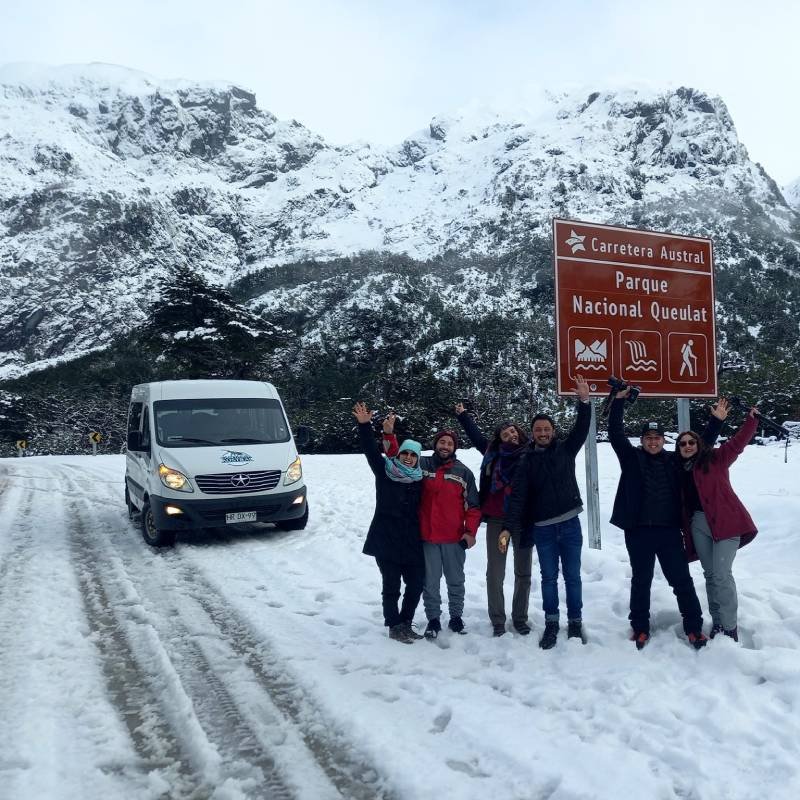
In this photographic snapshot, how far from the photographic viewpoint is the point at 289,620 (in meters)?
6.00

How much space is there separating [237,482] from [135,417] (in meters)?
3.22

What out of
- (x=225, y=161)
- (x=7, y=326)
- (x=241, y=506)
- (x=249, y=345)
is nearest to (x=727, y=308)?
(x=249, y=345)

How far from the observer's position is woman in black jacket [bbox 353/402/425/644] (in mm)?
5359

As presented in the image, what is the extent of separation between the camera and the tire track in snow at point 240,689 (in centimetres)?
352

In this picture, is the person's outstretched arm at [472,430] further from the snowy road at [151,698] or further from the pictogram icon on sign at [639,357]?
the pictogram icon on sign at [639,357]

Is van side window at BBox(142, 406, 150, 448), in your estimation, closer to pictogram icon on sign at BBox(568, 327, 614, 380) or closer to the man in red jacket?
the man in red jacket

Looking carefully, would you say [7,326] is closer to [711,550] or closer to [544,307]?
[544,307]

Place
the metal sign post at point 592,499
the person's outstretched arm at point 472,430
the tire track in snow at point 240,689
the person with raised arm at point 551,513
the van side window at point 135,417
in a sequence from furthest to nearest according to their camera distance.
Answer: the van side window at point 135,417, the metal sign post at point 592,499, the person's outstretched arm at point 472,430, the person with raised arm at point 551,513, the tire track in snow at point 240,689

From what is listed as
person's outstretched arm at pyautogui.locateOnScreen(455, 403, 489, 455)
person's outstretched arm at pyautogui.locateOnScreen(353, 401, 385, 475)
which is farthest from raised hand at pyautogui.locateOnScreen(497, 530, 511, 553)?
person's outstretched arm at pyautogui.locateOnScreen(353, 401, 385, 475)

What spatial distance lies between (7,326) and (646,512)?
142 m

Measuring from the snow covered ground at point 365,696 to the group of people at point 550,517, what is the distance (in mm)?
300

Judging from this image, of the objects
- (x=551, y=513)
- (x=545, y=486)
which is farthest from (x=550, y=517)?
(x=545, y=486)

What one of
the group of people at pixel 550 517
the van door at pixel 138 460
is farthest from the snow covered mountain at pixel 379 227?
the group of people at pixel 550 517

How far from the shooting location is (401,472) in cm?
539
